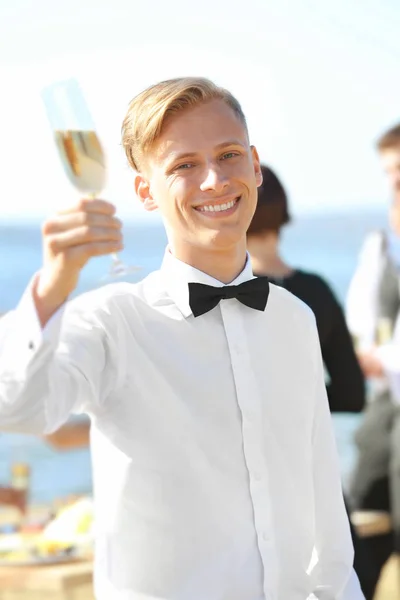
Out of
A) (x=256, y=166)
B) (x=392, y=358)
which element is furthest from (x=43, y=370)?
(x=392, y=358)

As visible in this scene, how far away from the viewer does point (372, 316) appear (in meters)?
4.07

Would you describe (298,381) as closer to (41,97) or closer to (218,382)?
(218,382)

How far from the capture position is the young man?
1798mm

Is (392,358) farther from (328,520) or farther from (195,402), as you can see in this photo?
(195,402)

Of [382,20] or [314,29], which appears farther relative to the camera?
[314,29]

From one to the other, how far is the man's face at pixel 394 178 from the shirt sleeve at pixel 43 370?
217 centimetres

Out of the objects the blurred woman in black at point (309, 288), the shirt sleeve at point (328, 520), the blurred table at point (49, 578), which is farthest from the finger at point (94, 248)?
the blurred table at point (49, 578)

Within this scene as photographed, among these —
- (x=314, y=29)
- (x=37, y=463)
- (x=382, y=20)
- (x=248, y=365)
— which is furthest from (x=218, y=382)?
(x=314, y=29)

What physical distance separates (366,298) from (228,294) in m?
2.29

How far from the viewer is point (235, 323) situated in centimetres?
193

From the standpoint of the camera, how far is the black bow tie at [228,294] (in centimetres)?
187

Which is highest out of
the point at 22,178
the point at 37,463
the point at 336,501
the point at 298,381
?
the point at 22,178

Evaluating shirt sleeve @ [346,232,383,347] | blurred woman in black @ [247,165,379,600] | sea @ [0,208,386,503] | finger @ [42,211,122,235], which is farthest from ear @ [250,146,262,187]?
sea @ [0,208,386,503]

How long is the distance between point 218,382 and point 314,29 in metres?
27.0
